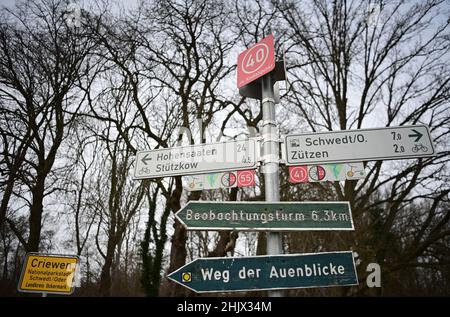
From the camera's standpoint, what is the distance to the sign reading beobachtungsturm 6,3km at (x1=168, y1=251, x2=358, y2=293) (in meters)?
2.14

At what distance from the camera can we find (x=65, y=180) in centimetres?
739

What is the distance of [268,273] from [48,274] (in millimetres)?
4019

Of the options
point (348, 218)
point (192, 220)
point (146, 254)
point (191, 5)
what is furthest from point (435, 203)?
point (146, 254)

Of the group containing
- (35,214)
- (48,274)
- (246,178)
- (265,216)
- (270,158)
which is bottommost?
(48,274)

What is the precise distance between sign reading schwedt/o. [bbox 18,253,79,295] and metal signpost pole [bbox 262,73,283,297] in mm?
3635

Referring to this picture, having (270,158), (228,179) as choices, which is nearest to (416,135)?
(270,158)

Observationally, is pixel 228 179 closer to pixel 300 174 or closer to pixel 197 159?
pixel 197 159

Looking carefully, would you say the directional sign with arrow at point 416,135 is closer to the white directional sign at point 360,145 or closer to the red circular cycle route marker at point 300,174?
the white directional sign at point 360,145

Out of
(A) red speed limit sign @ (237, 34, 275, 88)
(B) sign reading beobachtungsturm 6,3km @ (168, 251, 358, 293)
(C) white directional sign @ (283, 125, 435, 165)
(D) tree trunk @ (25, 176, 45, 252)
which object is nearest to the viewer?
(B) sign reading beobachtungsturm 6,3km @ (168, 251, 358, 293)

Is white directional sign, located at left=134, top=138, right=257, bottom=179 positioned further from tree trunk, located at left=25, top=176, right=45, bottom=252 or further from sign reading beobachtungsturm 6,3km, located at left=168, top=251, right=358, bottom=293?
tree trunk, located at left=25, top=176, right=45, bottom=252

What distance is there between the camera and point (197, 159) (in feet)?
9.11

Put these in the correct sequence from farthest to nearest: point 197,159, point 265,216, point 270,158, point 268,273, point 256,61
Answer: point 256,61, point 197,159, point 270,158, point 265,216, point 268,273

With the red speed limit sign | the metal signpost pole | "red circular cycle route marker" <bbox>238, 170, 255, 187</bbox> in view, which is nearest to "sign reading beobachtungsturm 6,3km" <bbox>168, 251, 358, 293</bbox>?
the metal signpost pole

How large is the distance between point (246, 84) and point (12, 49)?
22.1 ft
